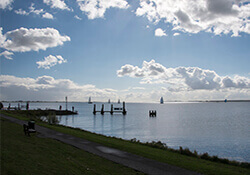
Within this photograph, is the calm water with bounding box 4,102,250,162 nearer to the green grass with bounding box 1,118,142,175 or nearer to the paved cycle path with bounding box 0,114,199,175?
the paved cycle path with bounding box 0,114,199,175

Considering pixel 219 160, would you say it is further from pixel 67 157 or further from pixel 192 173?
pixel 67 157

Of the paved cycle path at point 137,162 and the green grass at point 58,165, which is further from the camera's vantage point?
the paved cycle path at point 137,162

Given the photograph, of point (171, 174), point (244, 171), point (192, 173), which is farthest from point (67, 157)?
point (244, 171)

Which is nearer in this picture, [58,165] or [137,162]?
[58,165]

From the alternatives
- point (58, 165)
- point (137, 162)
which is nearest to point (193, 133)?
point (137, 162)

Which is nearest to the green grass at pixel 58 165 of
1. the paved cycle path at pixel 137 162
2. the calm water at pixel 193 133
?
the paved cycle path at pixel 137 162

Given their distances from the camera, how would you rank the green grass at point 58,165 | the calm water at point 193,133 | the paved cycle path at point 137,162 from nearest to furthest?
the green grass at point 58,165
the paved cycle path at point 137,162
the calm water at point 193,133

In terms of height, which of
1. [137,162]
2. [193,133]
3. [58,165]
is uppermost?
[58,165]

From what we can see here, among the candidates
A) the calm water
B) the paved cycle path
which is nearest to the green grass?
the paved cycle path

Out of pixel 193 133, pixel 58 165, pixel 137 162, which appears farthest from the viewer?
pixel 193 133

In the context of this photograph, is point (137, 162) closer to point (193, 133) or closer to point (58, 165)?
point (58, 165)

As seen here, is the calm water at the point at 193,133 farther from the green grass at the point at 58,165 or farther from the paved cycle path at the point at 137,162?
the green grass at the point at 58,165

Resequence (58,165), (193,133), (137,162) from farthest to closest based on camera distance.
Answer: (193,133) < (137,162) < (58,165)

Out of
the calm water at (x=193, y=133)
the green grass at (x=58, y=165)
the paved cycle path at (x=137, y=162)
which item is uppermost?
the green grass at (x=58, y=165)
